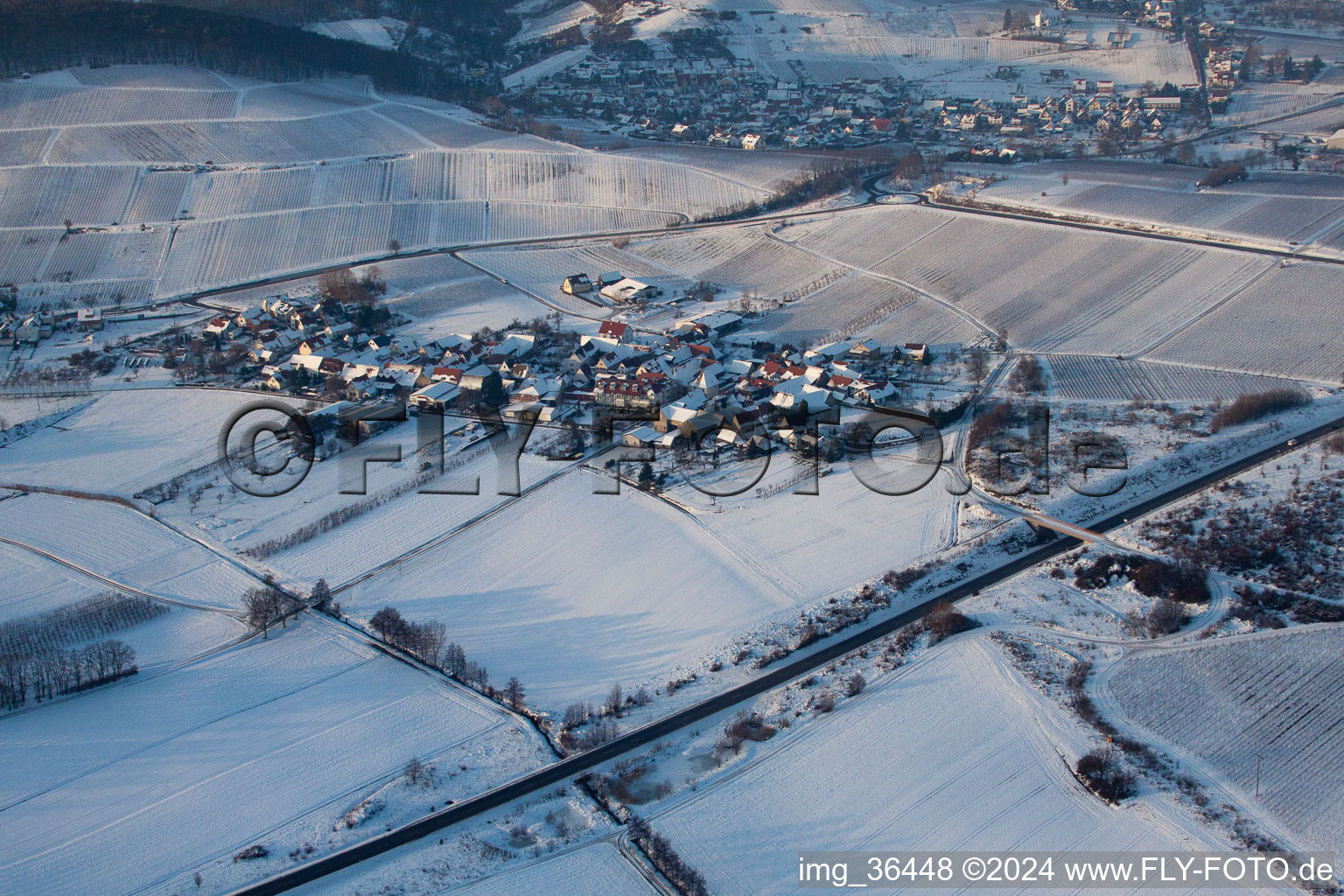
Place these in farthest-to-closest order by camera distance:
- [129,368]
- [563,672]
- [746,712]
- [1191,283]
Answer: [1191,283] → [129,368] → [563,672] → [746,712]

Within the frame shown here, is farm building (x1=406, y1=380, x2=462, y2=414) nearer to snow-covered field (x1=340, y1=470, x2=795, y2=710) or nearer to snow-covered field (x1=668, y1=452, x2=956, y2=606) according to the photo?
snow-covered field (x1=340, y1=470, x2=795, y2=710)

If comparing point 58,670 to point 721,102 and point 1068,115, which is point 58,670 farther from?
point 1068,115

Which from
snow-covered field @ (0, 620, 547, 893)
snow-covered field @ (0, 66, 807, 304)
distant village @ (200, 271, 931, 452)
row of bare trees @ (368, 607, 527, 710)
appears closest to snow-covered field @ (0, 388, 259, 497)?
distant village @ (200, 271, 931, 452)

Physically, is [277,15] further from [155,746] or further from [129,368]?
[155,746]

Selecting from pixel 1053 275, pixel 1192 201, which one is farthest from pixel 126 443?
pixel 1192 201

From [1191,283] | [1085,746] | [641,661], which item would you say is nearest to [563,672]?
[641,661]
